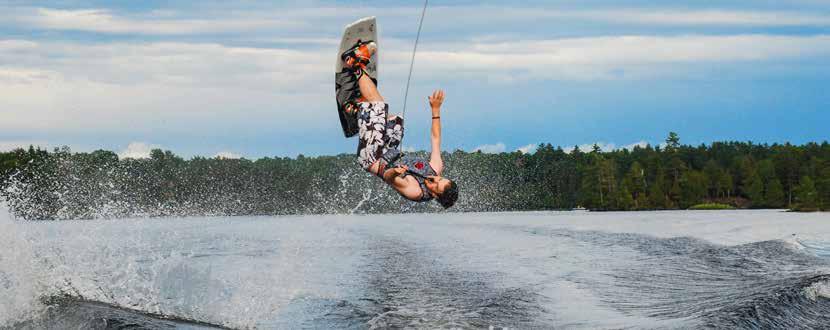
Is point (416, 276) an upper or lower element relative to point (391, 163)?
lower

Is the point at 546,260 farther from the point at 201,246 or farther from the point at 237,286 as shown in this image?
the point at 201,246

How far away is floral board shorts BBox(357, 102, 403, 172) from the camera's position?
8156 millimetres

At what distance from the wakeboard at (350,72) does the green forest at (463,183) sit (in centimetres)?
5010

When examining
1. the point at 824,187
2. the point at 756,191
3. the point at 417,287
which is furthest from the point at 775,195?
the point at 417,287

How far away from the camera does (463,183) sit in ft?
315

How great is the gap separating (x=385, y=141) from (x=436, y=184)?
676mm

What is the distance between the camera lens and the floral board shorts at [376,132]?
8156mm

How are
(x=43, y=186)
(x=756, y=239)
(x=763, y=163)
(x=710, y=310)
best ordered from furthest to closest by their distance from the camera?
1. (x=763, y=163)
2. (x=43, y=186)
3. (x=756, y=239)
4. (x=710, y=310)

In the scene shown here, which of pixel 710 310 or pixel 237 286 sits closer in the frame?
pixel 710 310

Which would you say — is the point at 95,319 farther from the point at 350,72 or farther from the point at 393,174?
the point at 350,72

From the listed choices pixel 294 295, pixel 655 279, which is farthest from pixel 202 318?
pixel 655 279

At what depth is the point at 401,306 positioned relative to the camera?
12.6 meters

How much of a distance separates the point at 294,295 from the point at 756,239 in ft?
67.3

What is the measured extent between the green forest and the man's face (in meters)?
50.2
